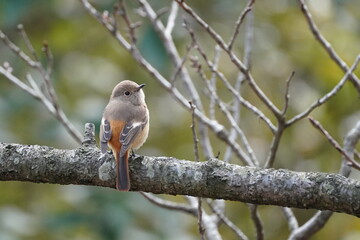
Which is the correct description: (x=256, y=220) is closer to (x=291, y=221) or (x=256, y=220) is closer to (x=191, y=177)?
(x=291, y=221)

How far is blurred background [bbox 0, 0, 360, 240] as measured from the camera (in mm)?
6941

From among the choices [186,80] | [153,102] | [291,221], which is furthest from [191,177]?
[153,102]

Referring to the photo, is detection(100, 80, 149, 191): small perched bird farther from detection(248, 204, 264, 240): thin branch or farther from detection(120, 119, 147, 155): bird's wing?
detection(248, 204, 264, 240): thin branch

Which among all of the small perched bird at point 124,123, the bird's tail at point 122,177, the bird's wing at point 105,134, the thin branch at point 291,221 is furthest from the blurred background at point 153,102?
the bird's tail at point 122,177

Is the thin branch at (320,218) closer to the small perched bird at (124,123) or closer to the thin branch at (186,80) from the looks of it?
the thin branch at (186,80)

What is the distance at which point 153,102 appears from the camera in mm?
9320

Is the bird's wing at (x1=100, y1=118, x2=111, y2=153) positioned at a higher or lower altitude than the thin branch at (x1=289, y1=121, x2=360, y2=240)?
higher

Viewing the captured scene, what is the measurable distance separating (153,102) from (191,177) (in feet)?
18.1

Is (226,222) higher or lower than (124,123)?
lower

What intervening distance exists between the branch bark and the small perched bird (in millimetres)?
210

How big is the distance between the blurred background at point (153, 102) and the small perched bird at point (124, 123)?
1080 mm

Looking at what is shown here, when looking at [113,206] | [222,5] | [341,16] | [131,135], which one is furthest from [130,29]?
[222,5]

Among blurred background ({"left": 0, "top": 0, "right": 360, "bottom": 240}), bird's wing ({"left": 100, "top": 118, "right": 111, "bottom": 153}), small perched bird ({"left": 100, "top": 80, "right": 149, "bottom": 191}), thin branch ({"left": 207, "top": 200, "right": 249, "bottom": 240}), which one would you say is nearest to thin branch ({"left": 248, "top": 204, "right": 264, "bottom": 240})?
thin branch ({"left": 207, "top": 200, "right": 249, "bottom": 240})

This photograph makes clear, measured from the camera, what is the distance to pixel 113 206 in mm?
6934
